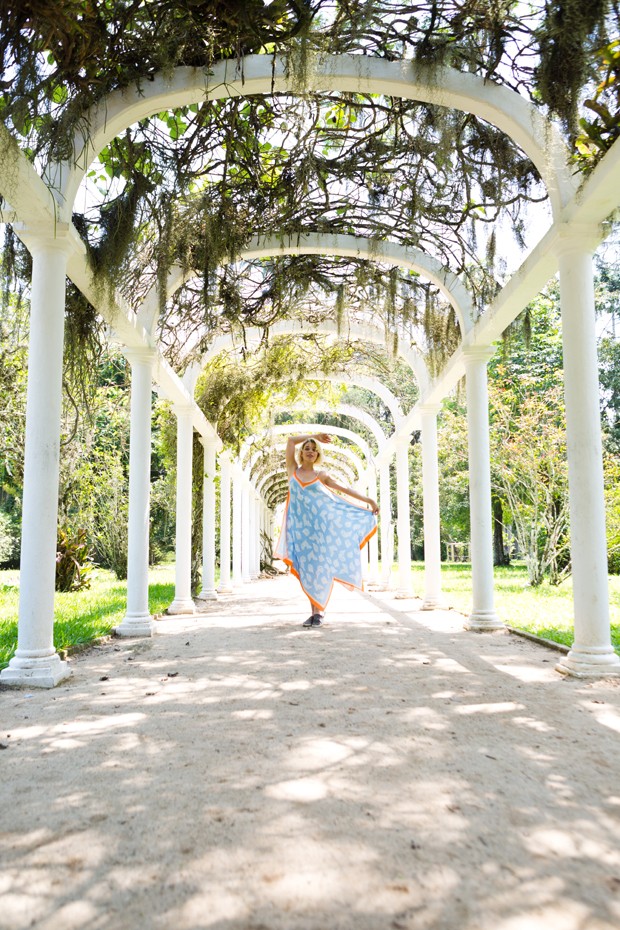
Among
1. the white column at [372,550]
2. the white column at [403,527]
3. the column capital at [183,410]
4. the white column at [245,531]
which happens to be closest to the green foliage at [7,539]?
the white column at [245,531]

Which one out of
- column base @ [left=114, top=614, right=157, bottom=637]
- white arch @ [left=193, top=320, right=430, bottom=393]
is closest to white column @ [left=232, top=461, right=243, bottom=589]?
white arch @ [left=193, top=320, right=430, bottom=393]

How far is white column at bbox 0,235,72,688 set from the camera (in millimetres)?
3811

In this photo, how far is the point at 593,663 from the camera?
3885 mm

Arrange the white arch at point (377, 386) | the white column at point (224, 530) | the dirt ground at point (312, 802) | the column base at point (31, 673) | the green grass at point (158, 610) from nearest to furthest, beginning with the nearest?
the dirt ground at point (312, 802)
the column base at point (31, 673)
the green grass at point (158, 610)
the white arch at point (377, 386)
the white column at point (224, 530)

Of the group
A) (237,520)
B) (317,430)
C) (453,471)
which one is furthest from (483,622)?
(453,471)

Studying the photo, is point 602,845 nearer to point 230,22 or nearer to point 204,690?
point 204,690

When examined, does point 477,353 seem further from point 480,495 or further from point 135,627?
point 135,627

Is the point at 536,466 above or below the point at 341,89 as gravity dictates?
below

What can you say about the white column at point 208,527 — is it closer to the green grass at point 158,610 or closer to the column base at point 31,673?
the green grass at point 158,610

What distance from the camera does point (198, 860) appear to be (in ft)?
5.42

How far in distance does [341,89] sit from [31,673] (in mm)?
3773

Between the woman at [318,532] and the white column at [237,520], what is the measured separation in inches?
292

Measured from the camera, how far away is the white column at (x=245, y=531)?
632 inches

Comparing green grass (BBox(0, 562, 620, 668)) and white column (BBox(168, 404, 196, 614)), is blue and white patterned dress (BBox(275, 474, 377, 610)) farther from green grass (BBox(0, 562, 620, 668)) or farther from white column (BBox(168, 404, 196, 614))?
white column (BBox(168, 404, 196, 614))
